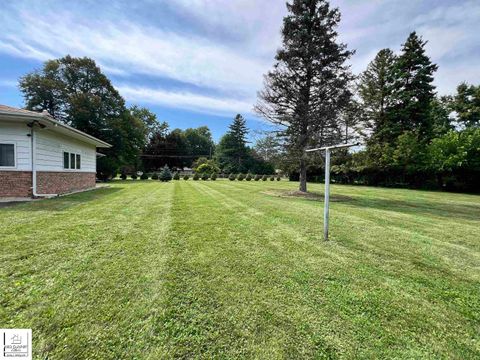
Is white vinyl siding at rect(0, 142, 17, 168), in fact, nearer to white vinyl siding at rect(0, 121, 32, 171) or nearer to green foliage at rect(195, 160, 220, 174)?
white vinyl siding at rect(0, 121, 32, 171)

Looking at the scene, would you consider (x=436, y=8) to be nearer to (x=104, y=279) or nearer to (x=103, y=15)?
(x=103, y=15)

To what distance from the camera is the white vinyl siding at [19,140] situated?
8227 mm

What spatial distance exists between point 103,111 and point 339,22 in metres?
21.9

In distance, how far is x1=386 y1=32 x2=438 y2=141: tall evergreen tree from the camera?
23547mm

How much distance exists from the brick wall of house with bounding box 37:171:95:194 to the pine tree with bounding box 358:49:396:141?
26.9 metres

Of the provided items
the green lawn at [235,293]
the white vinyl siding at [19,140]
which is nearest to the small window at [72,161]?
the white vinyl siding at [19,140]

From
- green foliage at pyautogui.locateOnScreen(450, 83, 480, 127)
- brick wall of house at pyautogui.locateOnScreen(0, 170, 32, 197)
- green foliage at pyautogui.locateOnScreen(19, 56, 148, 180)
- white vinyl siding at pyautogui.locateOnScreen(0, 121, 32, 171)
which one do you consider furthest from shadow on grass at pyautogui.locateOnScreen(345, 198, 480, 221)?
green foliage at pyautogui.locateOnScreen(450, 83, 480, 127)

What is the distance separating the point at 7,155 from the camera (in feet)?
27.2

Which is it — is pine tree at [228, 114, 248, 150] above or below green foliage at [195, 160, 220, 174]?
above

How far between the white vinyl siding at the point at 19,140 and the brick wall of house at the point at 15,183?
184 mm

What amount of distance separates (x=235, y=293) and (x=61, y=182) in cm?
1163

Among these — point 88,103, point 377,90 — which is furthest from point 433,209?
point 88,103

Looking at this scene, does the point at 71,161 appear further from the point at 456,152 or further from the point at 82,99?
the point at 456,152

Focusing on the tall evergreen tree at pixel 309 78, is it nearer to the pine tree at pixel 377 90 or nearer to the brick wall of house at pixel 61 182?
the brick wall of house at pixel 61 182
